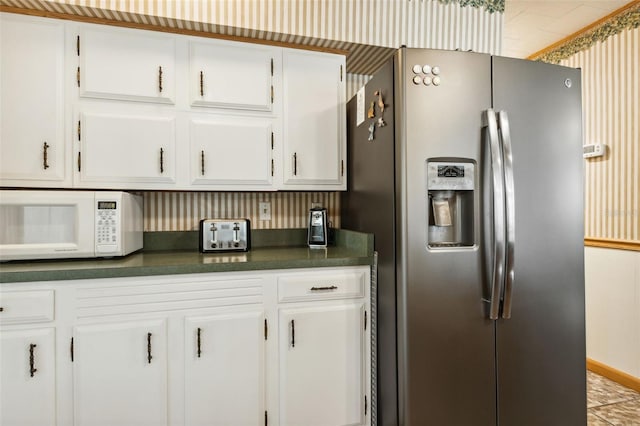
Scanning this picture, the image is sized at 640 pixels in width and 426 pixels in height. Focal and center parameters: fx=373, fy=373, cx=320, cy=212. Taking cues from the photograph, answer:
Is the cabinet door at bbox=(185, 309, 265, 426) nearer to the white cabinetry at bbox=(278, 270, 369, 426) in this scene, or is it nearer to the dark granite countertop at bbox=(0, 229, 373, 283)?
the white cabinetry at bbox=(278, 270, 369, 426)

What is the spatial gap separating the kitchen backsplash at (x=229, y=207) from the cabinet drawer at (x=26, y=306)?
0.77 m

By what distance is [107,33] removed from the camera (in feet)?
6.10

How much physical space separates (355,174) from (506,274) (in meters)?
0.96

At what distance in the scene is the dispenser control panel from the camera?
1.63 metres

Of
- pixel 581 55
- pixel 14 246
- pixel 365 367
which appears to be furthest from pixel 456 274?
pixel 581 55

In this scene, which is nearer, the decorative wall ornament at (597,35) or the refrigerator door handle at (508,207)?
the refrigerator door handle at (508,207)

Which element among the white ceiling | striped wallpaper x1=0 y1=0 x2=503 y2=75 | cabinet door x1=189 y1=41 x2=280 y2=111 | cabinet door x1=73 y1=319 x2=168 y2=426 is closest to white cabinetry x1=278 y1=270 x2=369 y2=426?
cabinet door x1=73 y1=319 x2=168 y2=426

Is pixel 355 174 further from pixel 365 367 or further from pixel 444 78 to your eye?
pixel 365 367

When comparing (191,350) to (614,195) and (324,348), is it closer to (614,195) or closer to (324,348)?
(324,348)

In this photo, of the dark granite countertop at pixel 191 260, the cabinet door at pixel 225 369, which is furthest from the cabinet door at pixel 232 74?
the cabinet door at pixel 225 369

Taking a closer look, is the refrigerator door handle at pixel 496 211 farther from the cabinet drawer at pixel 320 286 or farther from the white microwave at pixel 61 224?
the white microwave at pixel 61 224

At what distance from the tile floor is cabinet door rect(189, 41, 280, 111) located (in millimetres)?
2595

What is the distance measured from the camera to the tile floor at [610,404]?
211 centimetres

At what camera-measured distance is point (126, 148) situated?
6.23ft
